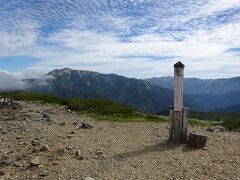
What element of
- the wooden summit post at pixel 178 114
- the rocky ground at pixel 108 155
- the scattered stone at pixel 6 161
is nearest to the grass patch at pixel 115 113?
the rocky ground at pixel 108 155

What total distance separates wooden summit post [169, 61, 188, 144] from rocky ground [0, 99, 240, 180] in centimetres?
64

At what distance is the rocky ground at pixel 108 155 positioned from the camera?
12.6m

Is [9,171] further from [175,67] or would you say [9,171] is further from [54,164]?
[175,67]

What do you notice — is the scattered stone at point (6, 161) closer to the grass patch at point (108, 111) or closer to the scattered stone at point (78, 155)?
the scattered stone at point (78, 155)

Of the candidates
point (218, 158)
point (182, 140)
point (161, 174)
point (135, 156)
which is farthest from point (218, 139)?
point (161, 174)

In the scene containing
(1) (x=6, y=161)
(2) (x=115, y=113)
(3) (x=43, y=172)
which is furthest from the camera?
(2) (x=115, y=113)

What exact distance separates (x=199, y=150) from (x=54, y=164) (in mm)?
6206

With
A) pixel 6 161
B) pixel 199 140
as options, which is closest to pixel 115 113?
pixel 199 140

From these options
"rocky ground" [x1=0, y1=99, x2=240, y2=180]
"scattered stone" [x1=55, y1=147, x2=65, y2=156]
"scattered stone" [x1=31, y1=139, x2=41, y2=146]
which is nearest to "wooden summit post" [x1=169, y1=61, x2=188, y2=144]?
"rocky ground" [x1=0, y1=99, x2=240, y2=180]

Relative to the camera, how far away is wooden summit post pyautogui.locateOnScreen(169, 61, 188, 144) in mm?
16953

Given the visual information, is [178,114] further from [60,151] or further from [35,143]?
[35,143]

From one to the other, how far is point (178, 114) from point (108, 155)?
417cm

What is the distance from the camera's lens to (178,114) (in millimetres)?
17188

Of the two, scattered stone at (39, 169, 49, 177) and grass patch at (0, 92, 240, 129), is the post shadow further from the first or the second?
grass patch at (0, 92, 240, 129)
